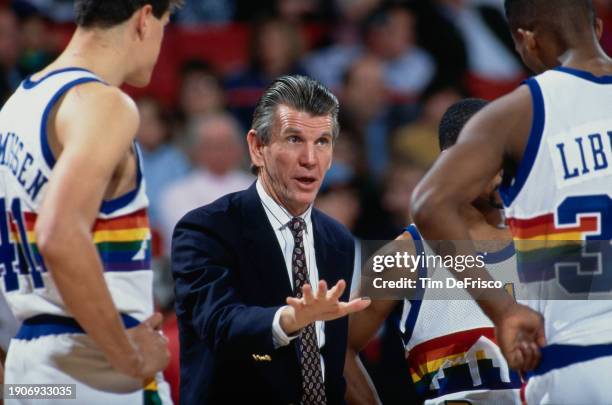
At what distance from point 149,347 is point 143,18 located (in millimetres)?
1022

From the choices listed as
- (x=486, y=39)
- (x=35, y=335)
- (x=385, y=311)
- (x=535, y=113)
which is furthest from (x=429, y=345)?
(x=486, y=39)

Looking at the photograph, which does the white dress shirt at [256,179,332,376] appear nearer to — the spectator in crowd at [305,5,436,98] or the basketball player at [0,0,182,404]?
the basketball player at [0,0,182,404]

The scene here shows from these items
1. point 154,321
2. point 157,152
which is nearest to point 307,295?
point 154,321

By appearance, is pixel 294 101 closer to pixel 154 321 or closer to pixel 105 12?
pixel 105 12

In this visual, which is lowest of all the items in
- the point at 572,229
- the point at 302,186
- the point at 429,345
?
the point at 429,345

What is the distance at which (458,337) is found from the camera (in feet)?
13.2

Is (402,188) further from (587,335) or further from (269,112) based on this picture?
(587,335)

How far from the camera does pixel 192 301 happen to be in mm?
3721

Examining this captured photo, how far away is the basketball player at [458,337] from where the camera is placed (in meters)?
4.00

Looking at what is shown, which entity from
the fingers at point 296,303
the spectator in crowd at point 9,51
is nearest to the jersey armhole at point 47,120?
the fingers at point 296,303

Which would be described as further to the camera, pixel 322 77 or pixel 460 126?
pixel 322 77

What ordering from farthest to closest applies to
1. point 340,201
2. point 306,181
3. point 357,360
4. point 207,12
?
point 207,12
point 340,201
point 357,360
point 306,181

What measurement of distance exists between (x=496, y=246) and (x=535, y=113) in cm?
106

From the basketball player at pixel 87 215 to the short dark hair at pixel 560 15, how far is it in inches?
45.9
